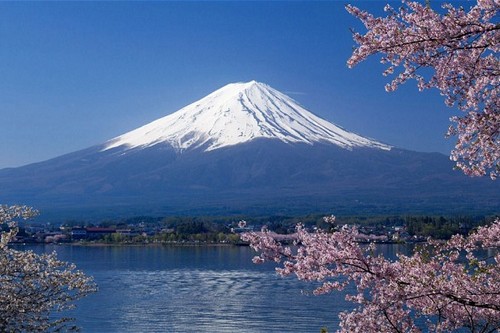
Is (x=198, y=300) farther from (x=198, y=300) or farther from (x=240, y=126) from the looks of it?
(x=240, y=126)

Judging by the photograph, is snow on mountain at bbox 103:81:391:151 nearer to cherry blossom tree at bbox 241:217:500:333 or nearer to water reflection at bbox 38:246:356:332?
water reflection at bbox 38:246:356:332

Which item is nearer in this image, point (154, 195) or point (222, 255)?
point (222, 255)

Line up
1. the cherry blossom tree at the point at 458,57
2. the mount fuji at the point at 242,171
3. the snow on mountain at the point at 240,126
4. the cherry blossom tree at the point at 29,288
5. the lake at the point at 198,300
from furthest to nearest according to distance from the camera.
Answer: the snow on mountain at the point at 240,126 < the mount fuji at the point at 242,171 < the lake at the point at 198,300 < the cherry blossom tree at the point at 29,288 < the cherry blossom tree at the point at 458,57

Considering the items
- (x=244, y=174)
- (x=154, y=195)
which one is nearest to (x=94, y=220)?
(x=154, y=195)

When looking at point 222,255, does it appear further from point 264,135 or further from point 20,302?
point 264,135

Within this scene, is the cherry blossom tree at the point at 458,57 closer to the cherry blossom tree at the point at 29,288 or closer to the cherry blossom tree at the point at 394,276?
the cherry blossom tree at the point at 394,276

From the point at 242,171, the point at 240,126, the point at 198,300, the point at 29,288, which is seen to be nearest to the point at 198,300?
the point at 198,300

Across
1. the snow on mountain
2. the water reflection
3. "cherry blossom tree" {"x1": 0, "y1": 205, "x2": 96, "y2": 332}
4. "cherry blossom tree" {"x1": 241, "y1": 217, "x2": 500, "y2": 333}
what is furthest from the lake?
the snow on mountain

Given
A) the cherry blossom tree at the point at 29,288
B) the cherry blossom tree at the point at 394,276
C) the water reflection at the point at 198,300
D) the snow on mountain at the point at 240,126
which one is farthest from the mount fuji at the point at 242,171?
the cherry blossom tree at the point at 394,276
